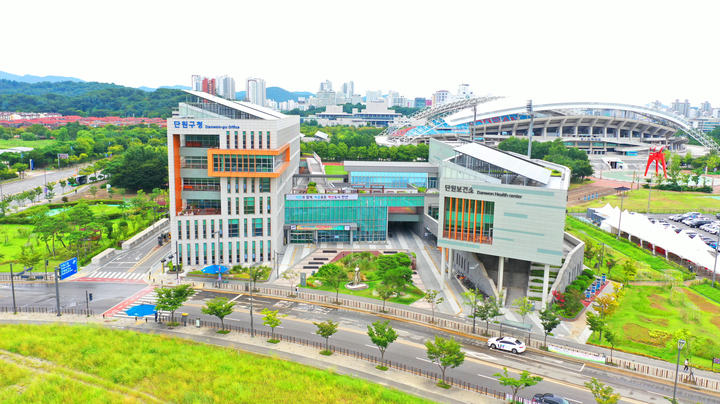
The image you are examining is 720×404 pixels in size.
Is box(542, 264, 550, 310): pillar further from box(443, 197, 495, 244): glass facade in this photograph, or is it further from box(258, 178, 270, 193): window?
box(258, 178, 270, 193): window

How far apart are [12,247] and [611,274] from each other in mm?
87532

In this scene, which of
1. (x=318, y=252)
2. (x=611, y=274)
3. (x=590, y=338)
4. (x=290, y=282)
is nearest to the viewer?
(x=590, y=338)

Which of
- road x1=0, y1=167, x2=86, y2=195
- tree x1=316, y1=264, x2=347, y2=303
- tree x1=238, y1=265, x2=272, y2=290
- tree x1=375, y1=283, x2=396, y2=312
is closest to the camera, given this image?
tree x1=375, y1=283, x2=396, y2=312

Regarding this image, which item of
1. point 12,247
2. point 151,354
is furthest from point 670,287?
point 12,247

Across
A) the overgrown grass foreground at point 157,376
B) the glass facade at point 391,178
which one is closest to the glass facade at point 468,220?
the overgrown grass foreground at point 157,376

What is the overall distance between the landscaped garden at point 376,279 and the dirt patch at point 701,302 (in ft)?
99.5

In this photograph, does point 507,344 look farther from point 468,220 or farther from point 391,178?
point 391,178

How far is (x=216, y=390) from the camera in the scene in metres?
34.8

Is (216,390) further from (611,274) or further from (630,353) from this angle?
(611,274)

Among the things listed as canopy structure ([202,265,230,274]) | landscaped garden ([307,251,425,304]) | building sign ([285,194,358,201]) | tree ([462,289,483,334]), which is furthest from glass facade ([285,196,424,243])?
tree ([462,289,483,334])

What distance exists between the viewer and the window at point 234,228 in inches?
2625

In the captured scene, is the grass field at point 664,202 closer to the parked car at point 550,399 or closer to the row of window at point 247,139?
the row of window at point 247,139

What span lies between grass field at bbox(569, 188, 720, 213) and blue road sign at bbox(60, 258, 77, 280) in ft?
303

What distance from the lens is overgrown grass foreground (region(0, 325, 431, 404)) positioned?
3406 cm
